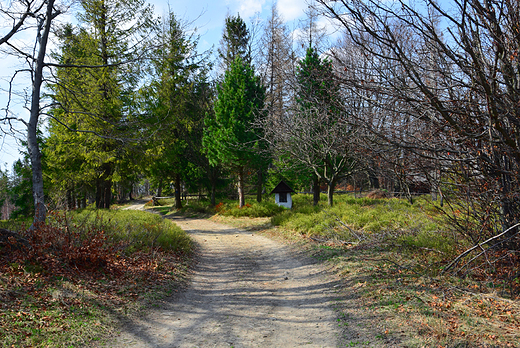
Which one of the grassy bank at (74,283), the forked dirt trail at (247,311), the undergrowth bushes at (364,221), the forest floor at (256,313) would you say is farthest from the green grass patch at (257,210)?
the grassy bank at (74,283)

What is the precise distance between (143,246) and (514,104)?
28.2 ft

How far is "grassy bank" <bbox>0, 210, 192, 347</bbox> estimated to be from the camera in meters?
4.22

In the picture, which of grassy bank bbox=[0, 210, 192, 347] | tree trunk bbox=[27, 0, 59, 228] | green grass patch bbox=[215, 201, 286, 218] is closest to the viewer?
grassy bank bbox=[0, 210, 192, 347]

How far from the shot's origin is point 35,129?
25.0 ft

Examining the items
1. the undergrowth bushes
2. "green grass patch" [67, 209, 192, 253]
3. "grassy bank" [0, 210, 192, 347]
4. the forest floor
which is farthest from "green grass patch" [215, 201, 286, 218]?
"grassy bank" [0, 210, 192, 347]

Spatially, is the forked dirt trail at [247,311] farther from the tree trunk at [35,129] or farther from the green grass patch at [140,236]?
the tree trunk at [35,129]

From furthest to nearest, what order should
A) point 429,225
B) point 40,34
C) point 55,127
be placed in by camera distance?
point 55,127
point 429,225
point 40,34

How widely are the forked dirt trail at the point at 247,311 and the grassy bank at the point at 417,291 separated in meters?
0.46

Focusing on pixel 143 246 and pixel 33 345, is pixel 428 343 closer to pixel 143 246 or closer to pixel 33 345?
Answer: pixel 33 345

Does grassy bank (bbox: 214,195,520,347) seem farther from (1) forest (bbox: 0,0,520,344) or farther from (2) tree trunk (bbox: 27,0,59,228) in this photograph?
(2) tree trunk (bbox: 27,0,59,228)

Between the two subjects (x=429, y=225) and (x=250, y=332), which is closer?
(x=250, y=332)

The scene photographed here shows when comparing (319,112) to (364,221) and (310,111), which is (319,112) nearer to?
(310,111)

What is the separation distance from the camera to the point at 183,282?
23.8ft

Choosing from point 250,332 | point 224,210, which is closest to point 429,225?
point 250,332
